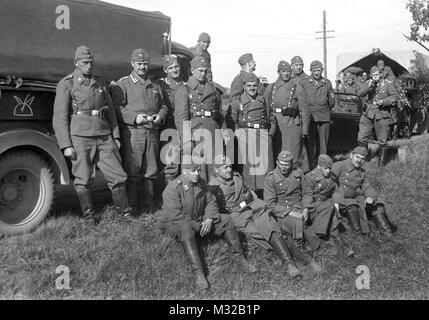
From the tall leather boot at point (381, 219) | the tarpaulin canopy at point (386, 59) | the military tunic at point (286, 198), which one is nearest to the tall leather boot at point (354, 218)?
the tall leather boot at point (381, 219)

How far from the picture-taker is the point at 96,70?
6.07 m

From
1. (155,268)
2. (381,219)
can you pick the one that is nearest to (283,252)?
(155,268)

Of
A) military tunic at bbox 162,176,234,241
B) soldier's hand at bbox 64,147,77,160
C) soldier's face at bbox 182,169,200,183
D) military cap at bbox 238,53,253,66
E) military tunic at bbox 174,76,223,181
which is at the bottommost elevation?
military tunic at bbox 162,176,234,241

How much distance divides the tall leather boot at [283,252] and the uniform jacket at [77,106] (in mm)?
2022

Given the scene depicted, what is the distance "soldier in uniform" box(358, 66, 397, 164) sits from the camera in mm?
8516

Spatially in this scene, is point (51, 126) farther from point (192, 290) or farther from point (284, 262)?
point (284, 262)

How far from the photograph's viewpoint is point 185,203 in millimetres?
5246

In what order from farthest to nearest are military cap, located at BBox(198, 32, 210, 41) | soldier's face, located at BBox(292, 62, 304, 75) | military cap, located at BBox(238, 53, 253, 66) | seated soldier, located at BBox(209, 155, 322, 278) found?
soldier's face, located at BBox(292, 62, 304, 75), military cap, located at BBox(198, 32, 210, 41), military cap, located at BBox(238, 53, 253, 66), seated soldier, located at BBox(209, 155, 322, 278)

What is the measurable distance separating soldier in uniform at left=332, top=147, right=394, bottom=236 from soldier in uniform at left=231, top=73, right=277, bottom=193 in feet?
2.92

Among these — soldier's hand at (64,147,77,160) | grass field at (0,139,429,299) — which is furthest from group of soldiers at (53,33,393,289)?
grass field at (0,139,429,299)

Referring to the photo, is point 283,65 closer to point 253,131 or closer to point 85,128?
point 253,131

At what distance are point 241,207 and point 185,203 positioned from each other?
818mm

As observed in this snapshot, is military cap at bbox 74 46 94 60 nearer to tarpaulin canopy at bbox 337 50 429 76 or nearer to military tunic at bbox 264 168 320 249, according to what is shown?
military tunic at bbox 264 168 320 249

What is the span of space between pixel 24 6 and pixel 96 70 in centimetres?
106
